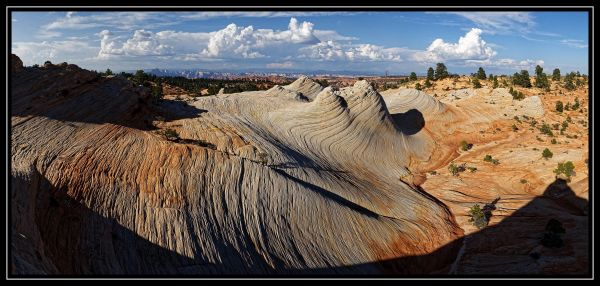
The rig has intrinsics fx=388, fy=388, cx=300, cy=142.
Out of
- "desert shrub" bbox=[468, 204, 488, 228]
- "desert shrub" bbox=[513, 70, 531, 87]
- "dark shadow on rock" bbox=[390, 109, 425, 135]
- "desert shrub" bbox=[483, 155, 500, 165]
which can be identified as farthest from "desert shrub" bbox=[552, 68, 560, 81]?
"desert shrub" bbox=[468, 204, 488, 228]

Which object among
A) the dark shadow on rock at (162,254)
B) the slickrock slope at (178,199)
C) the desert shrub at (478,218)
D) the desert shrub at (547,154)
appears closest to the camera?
the dark shadow on rock at (162,254)

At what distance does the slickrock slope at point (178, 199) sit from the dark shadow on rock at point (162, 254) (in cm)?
6

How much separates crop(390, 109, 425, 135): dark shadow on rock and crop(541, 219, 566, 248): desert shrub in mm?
25490

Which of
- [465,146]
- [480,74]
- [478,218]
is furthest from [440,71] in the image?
[478,218]

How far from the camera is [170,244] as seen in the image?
49.6 ft

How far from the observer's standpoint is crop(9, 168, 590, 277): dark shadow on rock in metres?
13.3

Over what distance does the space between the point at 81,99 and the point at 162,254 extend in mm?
10647

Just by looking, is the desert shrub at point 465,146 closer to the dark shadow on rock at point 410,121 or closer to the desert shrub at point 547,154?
the dark shadow on rock at point 410,121

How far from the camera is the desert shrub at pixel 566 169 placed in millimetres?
32188

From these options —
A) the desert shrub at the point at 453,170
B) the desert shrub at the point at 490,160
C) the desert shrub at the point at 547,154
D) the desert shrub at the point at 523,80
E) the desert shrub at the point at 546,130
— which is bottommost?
the desert shrub at the point at 453,170

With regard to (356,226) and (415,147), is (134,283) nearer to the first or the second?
(356,226)

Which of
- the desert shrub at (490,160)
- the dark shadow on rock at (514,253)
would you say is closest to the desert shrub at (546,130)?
the desert shrub at (490,160)

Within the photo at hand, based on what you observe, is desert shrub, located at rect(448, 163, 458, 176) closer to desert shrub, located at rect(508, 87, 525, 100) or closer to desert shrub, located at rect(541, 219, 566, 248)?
desert shrub, located at rect(541, 219, 566, 248)
